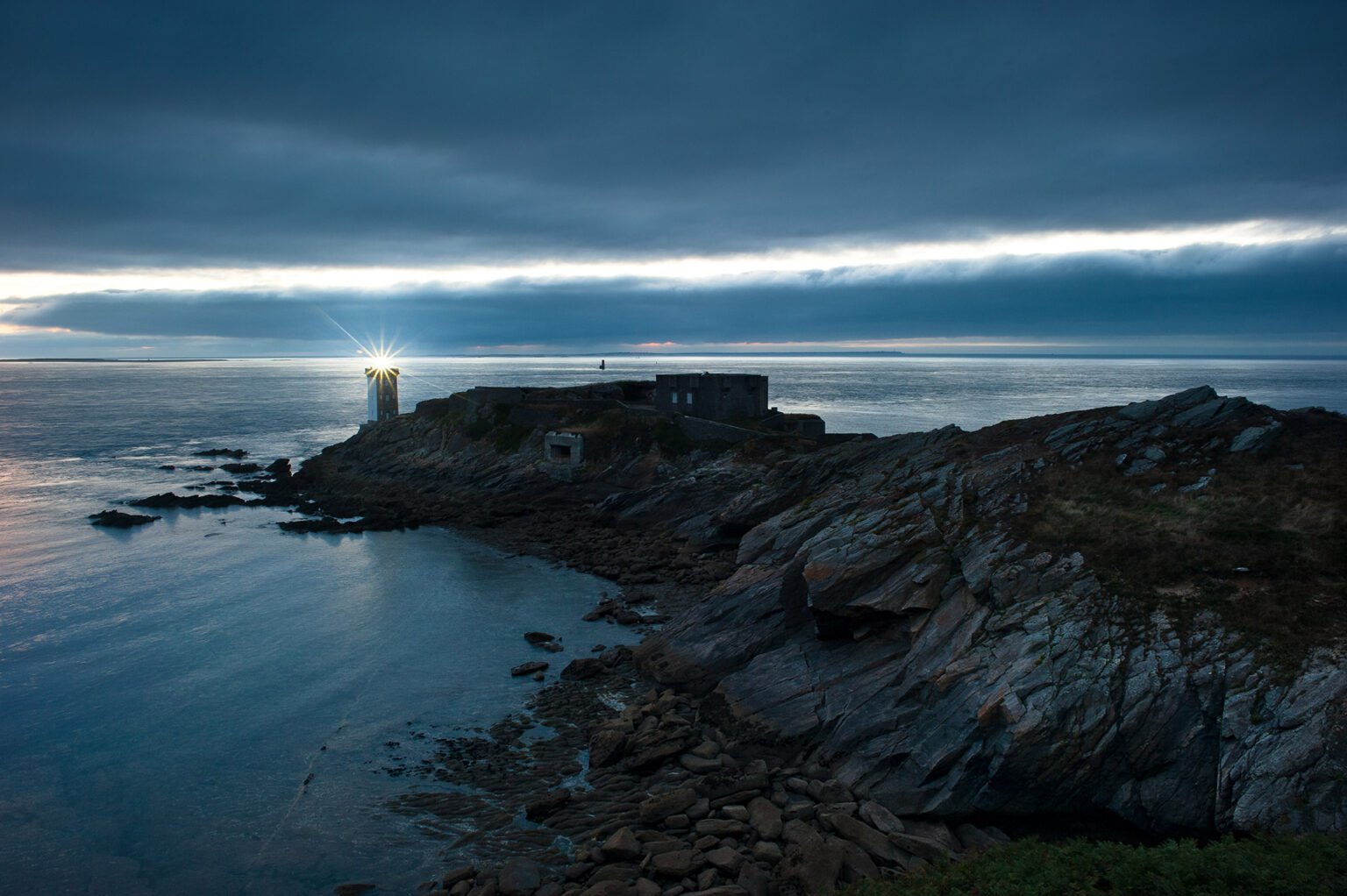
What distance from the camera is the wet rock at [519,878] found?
16.1m

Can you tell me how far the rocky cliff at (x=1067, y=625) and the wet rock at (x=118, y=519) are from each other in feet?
153

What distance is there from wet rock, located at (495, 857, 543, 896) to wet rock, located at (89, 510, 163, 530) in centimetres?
5219

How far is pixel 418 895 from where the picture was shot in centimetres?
1702

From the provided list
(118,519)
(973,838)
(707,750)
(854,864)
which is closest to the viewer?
(854,864)

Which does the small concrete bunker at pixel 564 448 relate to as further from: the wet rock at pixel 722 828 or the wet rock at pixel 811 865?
the wet rock at pixel 811 865

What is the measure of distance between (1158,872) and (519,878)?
11844 millimetres

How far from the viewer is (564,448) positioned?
62.9 m

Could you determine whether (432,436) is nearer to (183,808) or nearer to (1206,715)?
(183,808)

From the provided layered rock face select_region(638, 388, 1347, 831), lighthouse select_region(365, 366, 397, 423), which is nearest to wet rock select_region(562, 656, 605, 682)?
layered rock face select_region(638, 388, 1347, 831)

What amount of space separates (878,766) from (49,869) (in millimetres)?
20041

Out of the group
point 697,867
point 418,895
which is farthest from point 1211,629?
point 418,895

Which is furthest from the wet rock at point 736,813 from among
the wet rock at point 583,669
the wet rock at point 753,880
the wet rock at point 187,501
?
the wet rock at point 187,501

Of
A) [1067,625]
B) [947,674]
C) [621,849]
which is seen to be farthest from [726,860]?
[1067,625]

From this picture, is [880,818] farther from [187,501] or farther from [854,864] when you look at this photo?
[187,501]
